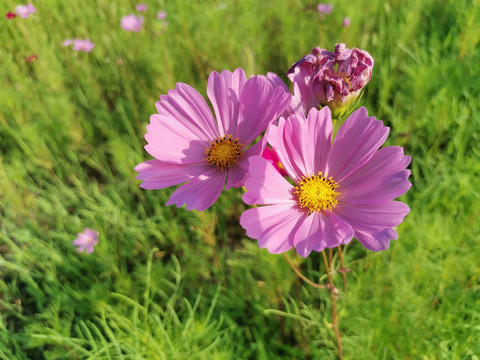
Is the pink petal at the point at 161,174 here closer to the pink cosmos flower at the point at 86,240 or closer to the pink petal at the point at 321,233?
the pink petal at the point at 321,233

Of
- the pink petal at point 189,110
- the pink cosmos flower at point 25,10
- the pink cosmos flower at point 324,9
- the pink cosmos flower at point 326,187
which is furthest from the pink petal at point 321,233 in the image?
the pink cosmos flower at point 25,10

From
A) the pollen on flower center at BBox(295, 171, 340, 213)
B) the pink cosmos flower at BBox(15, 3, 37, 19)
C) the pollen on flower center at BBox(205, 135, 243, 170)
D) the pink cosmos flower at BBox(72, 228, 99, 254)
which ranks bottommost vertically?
the pink cosmos flower at BBox(72, 228, 99, 254)

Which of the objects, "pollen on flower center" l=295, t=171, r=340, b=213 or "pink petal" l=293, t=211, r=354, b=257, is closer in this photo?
"pink petal" l=293, t=211, r=354, b=257

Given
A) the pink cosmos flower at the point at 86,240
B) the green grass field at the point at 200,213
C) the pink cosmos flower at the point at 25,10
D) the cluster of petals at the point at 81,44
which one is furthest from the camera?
the cluster of petals at the point at 81,44

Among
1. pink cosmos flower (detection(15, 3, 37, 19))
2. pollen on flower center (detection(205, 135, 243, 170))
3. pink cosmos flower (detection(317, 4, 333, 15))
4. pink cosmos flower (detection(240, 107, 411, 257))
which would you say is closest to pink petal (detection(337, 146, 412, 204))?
pink cosmos flower (detection(240, 107, 411, 257))

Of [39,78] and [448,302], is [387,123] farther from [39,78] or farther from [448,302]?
[39,78]

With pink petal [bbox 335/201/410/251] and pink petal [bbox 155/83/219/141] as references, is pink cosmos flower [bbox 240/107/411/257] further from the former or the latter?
pink petal [bbox 155/83/219/141]

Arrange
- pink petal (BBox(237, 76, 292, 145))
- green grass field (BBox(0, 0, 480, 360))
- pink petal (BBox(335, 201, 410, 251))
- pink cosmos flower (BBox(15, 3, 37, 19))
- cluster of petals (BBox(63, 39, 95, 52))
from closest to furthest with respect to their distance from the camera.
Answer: pink petal (BBox(335, 201, 410, 251))
pink petal (BBox(237, 76, 292, 145))
green grass field (BBox(0, 0, 480, 360))
pink cosmos flower (BBox(15, 3, 37, 19))
cluster of petals (BBox(63, 39, 95, 52))
